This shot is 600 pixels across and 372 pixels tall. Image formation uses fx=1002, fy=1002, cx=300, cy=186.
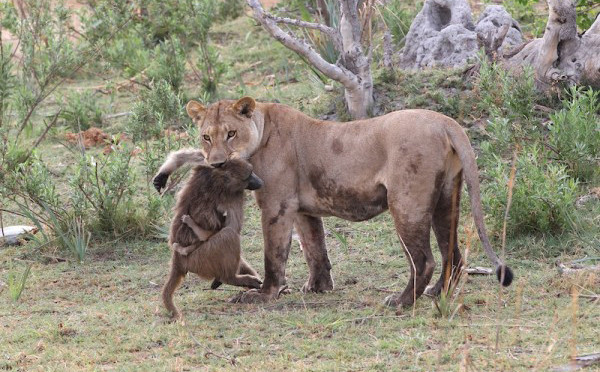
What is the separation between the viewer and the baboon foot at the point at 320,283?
6.79 m

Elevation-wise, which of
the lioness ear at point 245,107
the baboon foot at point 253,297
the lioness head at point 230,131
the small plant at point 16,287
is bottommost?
the baboon foot at point 253,297

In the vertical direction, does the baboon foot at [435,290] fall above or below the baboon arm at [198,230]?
below

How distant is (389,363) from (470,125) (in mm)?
4629

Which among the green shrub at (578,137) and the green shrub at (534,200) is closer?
the green shrub at (534,200)

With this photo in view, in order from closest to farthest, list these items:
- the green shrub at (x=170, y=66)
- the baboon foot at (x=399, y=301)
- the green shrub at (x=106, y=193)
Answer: the baboon foot at (x=399, y=301)
the green shrub at (x=106, y=193)
the green shrub at (x=170, y=66)

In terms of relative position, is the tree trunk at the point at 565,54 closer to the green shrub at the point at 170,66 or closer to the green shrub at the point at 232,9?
the green shrub at the point at 170,66

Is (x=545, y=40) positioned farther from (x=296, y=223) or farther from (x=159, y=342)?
(x=159, y=342)

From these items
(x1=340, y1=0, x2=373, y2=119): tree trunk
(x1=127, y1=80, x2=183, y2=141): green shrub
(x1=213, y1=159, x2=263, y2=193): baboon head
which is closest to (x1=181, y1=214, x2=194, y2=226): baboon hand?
(x1=213, y1=159, x2=263, y2=193): baboon head

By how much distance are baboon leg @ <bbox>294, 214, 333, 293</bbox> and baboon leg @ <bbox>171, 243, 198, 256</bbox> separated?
2.85 feet

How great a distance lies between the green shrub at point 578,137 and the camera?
7805 millimetres

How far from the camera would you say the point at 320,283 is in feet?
22.3

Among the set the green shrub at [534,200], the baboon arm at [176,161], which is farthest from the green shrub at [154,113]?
the green shrub at [534,200]

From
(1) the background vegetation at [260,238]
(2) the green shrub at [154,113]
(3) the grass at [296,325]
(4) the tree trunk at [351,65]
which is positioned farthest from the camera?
(4) the tree trunk at [351,65]

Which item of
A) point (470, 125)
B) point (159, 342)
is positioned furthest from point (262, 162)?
point (470, 125)
